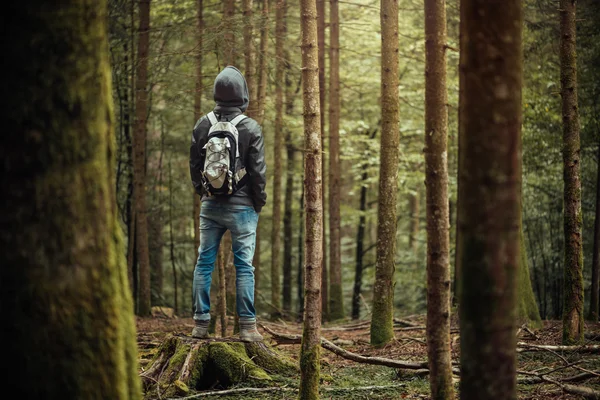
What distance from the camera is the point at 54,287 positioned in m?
3.11

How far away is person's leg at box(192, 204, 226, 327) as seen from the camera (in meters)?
6.81

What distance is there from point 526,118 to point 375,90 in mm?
6618

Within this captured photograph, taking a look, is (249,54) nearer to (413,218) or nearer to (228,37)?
(228,37)

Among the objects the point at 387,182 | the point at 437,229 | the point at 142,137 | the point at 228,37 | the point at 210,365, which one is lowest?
the point at 210,365

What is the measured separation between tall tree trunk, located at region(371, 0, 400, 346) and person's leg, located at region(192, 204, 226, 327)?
2824 millimetres

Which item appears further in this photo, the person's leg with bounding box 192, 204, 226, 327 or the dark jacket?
the person's leg with bounding box 192, 204, 226, 327

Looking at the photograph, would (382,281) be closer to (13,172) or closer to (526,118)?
(13,172)

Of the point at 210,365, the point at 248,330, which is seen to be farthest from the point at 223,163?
the point at 210,365

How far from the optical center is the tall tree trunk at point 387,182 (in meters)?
8.73

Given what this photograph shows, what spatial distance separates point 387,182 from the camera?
8789 mm

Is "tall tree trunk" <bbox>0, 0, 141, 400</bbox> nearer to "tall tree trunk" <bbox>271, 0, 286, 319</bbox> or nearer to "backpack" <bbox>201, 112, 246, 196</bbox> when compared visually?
"backpack" <bbox>201, 112, 246, 196</bbox>

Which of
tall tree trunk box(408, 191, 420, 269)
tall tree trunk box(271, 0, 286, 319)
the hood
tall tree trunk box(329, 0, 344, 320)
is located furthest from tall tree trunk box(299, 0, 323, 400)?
tall tree trunk box(408, 191, 420, 269)

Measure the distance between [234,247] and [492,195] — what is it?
13.4ft

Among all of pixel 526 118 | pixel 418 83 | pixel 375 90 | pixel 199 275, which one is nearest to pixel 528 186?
pixel 526 118
